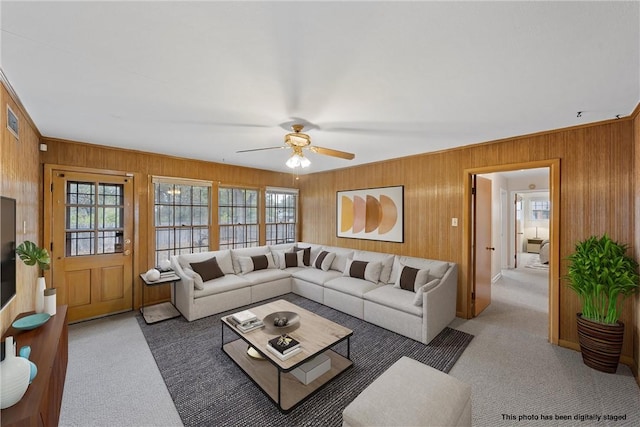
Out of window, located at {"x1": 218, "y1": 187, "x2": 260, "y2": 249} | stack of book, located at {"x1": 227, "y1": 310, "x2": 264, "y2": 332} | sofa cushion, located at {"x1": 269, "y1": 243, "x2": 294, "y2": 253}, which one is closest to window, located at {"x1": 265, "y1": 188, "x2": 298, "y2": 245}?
window, located at {"x1": 218, "y1": 187, "x2": 260, "y2": 249}

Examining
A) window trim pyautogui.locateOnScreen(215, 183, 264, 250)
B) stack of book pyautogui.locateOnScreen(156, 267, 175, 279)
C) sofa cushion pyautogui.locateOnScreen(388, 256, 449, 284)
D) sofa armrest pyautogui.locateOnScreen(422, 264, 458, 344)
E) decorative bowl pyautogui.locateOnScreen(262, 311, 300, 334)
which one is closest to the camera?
decorative bowl pyautogui.locateOnScreen(262, 311, 300, 334)

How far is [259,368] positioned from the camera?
2.41m

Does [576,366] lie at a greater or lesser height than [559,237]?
lesser

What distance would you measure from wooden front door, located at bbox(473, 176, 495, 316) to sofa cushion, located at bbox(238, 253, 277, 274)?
135 inches

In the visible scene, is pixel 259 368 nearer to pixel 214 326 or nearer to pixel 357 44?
pixel 214 326

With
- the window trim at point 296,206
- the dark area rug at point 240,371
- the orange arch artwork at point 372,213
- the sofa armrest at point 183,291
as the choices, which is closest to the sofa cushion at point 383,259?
the orange arch artwork at point 372,213

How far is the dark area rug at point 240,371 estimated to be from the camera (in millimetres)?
1924

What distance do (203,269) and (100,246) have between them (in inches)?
56.6

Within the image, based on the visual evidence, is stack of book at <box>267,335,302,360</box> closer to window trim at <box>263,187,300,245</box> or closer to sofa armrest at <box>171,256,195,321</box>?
sofa armrest at <box>171,256,195,321</box>

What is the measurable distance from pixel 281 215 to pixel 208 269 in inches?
95.5

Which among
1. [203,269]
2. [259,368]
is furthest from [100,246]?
[259,368]

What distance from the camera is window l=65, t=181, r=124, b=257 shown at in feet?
11.4

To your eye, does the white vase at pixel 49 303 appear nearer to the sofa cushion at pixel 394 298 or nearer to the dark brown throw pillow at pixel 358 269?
the sofa cushion at pixel 394 298

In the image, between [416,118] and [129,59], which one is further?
[416,118]
